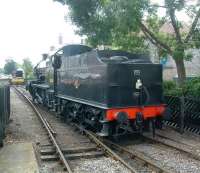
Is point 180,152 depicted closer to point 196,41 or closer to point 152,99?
point 152,99

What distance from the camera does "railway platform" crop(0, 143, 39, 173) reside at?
7.96m

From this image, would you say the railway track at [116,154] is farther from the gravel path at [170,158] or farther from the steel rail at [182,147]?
the steel rail at [182,147]

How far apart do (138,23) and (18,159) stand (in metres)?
7.47

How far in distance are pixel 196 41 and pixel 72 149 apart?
23.0 feet

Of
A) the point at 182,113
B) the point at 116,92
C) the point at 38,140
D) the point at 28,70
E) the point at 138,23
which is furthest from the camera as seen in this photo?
the point at 28,70

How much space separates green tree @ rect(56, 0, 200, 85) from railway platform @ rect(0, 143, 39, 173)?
587 centimetres

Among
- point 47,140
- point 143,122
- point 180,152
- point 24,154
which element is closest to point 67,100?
point 47,140

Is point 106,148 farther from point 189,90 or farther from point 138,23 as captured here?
point 138,23

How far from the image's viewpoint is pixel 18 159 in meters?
8.79

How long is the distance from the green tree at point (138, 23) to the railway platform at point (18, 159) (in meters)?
5.87

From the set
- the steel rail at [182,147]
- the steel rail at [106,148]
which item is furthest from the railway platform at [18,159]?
the steel rail at [182,147]

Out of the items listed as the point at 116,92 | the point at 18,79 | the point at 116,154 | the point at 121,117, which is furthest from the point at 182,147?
A: the point at 18,79

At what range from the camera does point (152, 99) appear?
35.9ft

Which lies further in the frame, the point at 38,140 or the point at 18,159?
the point at 38,140
